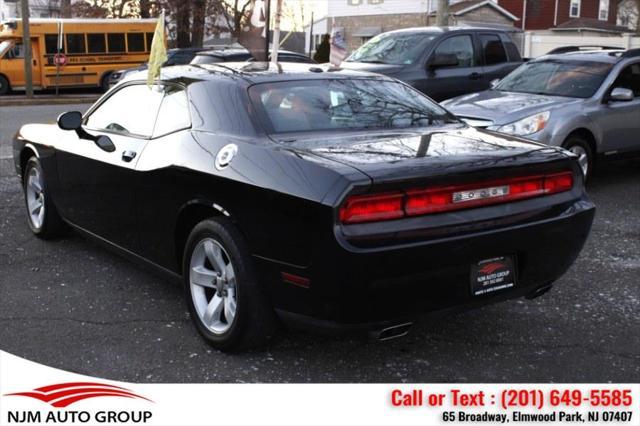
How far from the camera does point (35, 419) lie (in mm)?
3168

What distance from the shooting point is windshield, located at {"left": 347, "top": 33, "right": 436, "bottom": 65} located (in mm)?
11086

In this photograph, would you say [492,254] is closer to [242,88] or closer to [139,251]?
[242,88]

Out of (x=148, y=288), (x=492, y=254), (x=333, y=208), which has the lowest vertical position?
(x=148, y=288)

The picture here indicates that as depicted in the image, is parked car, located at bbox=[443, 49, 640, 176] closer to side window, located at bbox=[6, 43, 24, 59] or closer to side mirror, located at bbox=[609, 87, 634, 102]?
side mirror, located at bbox=[609, 87, 634, 102]

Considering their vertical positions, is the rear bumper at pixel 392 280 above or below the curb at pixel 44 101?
above

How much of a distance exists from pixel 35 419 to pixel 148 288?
71.7 inches

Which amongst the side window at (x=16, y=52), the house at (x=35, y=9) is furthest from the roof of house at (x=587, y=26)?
the house at (x=35, y=9)

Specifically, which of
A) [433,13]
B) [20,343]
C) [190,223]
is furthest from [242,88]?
[433,13]

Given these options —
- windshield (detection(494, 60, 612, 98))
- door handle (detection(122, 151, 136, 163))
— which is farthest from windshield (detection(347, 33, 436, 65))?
door handle (detection(122, 151, 136, 163))

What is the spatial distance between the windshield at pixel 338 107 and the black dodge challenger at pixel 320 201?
0.01 meters

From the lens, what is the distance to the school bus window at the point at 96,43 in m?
25.2

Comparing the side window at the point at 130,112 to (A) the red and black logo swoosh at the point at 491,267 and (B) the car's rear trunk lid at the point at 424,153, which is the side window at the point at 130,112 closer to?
(B) the car's rear trunk lid at the point at 424,153

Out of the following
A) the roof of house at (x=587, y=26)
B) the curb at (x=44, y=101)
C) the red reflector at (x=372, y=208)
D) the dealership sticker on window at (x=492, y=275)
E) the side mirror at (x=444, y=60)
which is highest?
the roof of house at (x=587, y=26)

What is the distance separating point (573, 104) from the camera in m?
7.99
